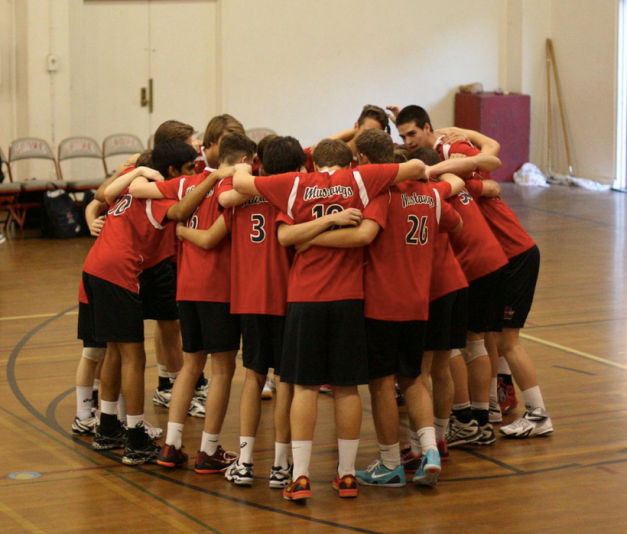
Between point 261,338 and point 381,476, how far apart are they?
87 cm

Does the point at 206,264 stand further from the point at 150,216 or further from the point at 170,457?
the point at 170,457

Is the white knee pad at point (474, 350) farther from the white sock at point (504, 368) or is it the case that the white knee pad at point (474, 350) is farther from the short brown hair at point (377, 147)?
the short brown hair at point (377, 147)

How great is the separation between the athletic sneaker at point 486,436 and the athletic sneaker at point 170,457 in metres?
1.57

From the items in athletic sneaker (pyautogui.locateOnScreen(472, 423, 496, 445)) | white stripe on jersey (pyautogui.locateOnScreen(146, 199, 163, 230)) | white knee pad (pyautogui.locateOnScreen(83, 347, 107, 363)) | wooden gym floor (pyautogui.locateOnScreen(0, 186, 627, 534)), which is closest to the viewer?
wooden gym floor (pyautogui.locateOnScreen(0, 186, 627, 534))

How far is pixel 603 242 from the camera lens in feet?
36.7

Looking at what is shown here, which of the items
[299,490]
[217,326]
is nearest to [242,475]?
[299,490]

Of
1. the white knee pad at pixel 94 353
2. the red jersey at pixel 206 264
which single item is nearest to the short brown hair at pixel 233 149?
the red jersey at pixel 206 264

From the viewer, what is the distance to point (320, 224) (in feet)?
13.7

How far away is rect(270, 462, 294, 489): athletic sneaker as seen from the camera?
14.3 feet

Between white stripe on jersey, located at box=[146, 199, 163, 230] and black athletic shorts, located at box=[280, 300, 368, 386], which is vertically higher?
white stripe on jersey, located at box=[146, 199, 163, 230]

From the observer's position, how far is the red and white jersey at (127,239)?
15.4ft

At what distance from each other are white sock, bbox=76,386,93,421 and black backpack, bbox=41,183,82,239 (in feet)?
23.4

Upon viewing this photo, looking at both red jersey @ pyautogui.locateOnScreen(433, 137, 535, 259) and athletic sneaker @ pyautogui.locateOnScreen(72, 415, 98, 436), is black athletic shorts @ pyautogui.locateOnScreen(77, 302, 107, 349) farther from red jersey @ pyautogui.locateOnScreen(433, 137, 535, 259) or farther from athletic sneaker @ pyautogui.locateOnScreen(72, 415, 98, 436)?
red jersey @ pyautogui.locateOnScreen(433, 137, 535, 259)

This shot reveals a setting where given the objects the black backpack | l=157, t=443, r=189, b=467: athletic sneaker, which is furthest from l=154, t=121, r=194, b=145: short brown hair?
the black backpack
